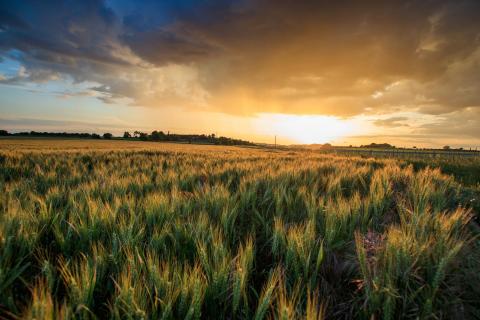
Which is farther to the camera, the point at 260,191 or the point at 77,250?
the point at 260,191

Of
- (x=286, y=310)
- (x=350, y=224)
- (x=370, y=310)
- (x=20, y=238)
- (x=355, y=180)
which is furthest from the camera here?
(x=355, y=180)

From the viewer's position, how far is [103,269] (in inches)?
58.0

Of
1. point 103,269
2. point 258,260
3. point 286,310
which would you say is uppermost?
point 286,310

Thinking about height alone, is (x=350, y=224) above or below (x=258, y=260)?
above

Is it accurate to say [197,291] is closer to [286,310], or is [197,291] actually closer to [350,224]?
[286,310]

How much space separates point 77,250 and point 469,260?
9.20 ft

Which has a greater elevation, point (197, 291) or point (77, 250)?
point (197, 291)

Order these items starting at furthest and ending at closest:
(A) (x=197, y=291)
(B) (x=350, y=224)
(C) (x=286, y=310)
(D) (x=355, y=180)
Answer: (D) (x=355, y=180)
(B) (x=350, y=224)
(A) (x=197, y=291)
(C) (x=286, y=310)

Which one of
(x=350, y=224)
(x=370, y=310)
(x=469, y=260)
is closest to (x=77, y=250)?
(x=370, y=310)

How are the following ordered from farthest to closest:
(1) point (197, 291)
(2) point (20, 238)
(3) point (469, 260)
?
(3) point (469, 260) → (2) point (20, 238) → (1) point (197, 291)

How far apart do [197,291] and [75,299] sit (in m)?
0.54

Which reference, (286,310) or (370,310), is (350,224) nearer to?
(370,310)

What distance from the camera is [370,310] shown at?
1345 millimetres

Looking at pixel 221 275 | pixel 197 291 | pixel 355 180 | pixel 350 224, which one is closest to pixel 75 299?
pixel 197 291
